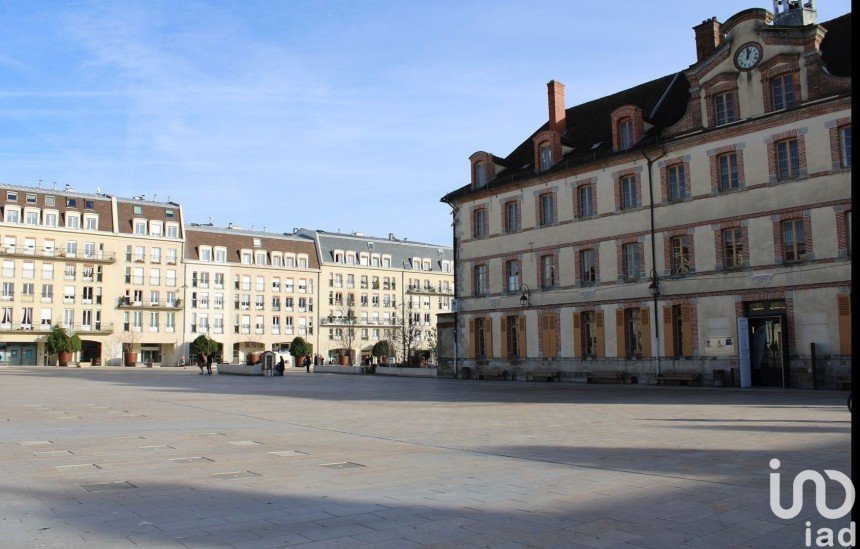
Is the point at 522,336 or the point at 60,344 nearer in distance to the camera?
the point at 522,336

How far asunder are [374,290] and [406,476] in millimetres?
91052

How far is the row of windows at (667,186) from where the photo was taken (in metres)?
28.2

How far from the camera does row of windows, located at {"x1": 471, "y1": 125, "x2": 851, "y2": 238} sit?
92.4ft

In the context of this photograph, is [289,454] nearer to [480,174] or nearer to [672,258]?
[672,258]

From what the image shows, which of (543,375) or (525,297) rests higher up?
(525,297)

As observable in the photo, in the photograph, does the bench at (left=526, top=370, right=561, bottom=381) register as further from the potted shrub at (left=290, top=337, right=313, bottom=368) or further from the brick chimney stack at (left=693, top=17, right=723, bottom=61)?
the potted shrub at (left=290, top=337, right=313, bottom=368)

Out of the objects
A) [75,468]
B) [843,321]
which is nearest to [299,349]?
[843,321]

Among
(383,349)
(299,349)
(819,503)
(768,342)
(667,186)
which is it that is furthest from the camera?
(383,349)

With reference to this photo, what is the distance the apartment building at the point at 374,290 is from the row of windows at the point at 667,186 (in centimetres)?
5206

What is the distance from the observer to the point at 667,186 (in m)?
32.3

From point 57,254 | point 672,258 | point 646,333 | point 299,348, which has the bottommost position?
point 299,348

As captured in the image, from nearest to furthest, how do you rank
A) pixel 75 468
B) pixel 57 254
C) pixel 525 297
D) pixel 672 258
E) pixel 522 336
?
pixel 75 468 < pixel 672 258 < pixel 525 297 < pixel 522 336 < pixel 57 254

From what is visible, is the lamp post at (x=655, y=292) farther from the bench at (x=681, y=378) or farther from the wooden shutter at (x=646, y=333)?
the bench at (x=681, y=378)

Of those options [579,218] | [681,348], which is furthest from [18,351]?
[681,348]
